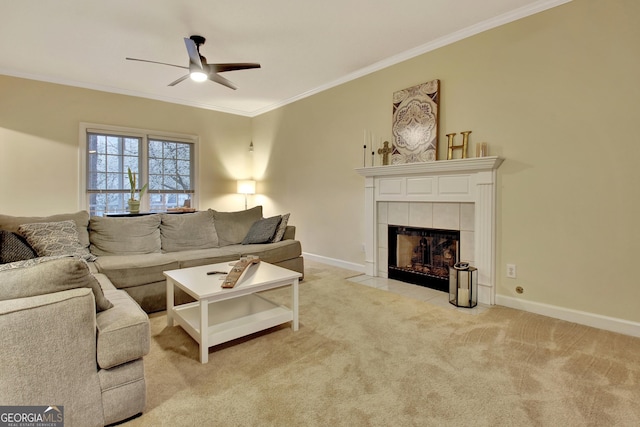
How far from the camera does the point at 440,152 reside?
3541 millimetres

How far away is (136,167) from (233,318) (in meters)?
4.06

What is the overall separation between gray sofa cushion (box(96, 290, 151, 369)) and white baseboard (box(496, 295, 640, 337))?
3.02m

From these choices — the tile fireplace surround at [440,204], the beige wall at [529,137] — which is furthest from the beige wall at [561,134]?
the tile fireplace surround at [440,204]

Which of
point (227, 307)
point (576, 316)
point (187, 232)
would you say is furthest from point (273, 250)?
point (576, 316)

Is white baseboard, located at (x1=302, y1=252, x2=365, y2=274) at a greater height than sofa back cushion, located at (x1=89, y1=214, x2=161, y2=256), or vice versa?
sofa back cushion, located at (x1=89, y1=214, x2=161, y2=256)

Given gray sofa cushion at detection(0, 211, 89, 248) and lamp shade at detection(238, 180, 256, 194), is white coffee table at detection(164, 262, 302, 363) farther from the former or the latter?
lamp shade at detection(238, 180, 256, 194)

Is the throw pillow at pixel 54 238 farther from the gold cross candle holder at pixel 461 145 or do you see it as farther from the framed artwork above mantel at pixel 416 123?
the gold cross candle holder at pixel 461 145

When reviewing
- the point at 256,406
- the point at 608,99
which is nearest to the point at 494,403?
the point at 256,406

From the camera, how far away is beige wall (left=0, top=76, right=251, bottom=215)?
430 cm

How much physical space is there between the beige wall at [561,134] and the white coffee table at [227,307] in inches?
84.9

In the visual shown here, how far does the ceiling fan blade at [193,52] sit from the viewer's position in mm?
2885

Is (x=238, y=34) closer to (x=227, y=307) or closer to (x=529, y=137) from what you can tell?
(x=227, y=307)

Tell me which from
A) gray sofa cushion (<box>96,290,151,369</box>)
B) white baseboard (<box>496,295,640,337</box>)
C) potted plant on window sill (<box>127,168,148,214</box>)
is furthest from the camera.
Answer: potted plant on window sill (<box>127,168,148,214</box>)

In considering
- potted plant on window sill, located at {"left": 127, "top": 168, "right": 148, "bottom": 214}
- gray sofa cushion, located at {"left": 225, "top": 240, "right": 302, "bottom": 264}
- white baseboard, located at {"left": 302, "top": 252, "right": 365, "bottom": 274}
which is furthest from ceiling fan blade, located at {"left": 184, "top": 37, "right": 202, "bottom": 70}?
white baseboard, located at {"left": 302, "top": 252, "right": 365, "bottom": 274}
